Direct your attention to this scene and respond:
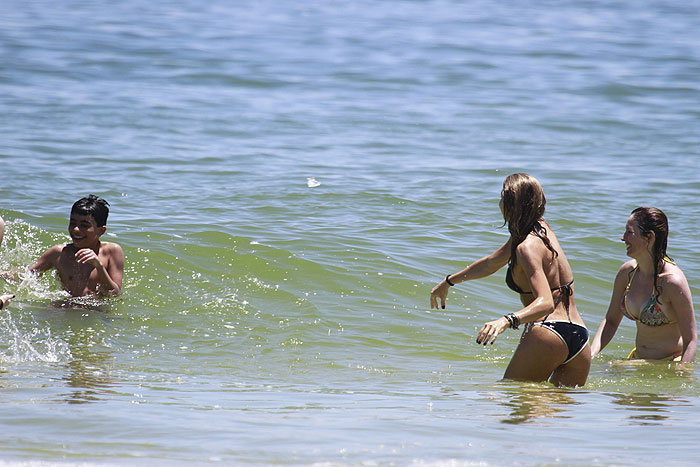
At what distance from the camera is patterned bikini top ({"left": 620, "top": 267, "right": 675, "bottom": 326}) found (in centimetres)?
653

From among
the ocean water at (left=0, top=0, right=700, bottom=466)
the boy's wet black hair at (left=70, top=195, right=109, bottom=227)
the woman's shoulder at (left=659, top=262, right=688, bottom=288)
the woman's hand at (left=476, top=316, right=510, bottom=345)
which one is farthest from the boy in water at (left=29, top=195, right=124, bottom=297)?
the woman's shoulder at (left=659, top=262, right=688, bottom=288)

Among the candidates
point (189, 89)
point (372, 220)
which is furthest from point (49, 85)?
point (372, 220)

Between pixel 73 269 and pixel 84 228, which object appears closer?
pixel 84 228

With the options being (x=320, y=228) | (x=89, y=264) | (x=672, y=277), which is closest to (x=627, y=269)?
(x=672, y=277)

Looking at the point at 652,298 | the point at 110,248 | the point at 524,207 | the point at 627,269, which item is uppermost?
the point at 524,207

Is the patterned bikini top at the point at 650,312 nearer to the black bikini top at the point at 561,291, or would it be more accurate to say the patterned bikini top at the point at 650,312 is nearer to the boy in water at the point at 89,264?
the black bikini top at the point at 561,291

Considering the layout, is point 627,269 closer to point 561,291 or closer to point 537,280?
point 561,291

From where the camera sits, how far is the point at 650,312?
6.56m

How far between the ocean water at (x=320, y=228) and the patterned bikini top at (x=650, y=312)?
0.99 ft

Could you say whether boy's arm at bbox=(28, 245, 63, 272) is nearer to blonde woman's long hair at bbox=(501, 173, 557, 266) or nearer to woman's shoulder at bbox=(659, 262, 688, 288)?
blonde woman's long hair at bbox=(501, 173, 557, 266)

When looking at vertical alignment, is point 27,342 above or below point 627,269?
below

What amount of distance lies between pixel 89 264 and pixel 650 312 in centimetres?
449

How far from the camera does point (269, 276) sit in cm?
939

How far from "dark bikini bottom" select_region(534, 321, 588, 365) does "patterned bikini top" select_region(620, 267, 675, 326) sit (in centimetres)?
134
